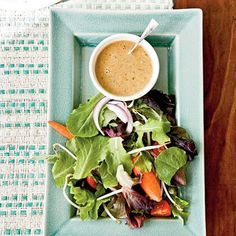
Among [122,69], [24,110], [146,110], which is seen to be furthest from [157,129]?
[24,110]

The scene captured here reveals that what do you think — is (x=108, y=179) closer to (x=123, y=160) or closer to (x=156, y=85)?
(x=123, y=160)

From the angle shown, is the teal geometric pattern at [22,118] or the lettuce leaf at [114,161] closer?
the lettuce leaf at [114,161]

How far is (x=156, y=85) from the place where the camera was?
145 cm

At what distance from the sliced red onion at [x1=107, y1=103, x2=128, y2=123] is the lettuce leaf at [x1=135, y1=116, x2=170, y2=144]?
47 millimetres

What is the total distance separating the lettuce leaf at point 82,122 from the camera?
1.35 metres

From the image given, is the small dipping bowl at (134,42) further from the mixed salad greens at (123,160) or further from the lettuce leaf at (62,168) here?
the lettuce leaf at (62,168)

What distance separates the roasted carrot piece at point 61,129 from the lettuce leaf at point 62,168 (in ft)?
0.15

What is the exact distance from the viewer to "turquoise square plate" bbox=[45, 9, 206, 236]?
1347mm

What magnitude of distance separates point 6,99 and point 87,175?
331 mm

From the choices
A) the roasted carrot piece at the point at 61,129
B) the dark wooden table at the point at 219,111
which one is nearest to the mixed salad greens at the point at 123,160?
the roasted carrot piece at the point at 61,129

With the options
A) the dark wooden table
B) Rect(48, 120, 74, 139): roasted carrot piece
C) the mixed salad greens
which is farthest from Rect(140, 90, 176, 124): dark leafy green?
Rect(48, 120, 74, 139): roasted carrot piece

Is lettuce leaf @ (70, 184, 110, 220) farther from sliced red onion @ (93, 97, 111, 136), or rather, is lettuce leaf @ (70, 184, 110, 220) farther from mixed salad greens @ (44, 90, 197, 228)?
sliced red onion @ (93, 97, 111, 136)

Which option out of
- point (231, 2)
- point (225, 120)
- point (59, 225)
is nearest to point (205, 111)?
point (225, 120)

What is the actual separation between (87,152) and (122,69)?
0.75ft
